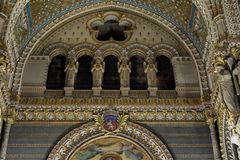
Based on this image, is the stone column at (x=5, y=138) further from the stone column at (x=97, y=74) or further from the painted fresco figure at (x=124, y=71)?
the painted fresco figure at (x=124, y=71)

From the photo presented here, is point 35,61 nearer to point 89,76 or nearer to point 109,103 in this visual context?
point 89,76

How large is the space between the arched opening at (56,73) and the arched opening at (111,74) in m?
1.45

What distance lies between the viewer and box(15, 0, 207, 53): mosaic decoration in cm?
1464

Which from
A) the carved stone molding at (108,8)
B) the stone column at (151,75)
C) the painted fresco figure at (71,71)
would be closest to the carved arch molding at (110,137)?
the stone column at (151,75)

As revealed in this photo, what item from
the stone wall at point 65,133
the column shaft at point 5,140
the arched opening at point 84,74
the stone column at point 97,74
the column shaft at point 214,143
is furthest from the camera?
the arched opening at point 84,74

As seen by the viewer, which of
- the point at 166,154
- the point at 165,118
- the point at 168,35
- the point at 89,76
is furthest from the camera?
the point at 168,35

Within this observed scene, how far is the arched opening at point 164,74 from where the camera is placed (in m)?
14.7

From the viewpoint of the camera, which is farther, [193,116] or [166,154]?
[193,116]

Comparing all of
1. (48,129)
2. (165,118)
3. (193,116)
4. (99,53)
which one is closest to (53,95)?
(48,129)

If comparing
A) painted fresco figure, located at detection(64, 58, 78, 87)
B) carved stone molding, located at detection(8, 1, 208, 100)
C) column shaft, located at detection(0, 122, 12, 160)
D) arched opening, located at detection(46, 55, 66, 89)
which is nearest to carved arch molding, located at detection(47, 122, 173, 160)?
column shaft, located at detection(0, 122, 12, 160)

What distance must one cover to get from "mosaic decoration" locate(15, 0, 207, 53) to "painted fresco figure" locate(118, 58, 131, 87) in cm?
234

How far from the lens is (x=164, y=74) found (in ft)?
49.5

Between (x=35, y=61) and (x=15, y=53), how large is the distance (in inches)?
33.9

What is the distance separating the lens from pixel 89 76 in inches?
584
